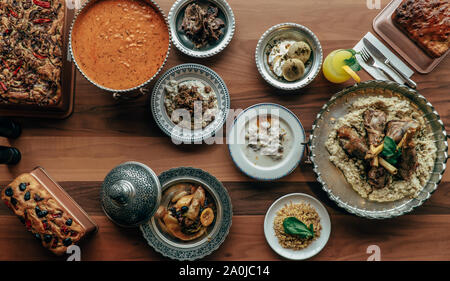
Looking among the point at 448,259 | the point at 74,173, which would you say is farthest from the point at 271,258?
the point at 74,173

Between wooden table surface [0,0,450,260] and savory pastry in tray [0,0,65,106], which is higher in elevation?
savory pastry in tray [0,0,65,106]

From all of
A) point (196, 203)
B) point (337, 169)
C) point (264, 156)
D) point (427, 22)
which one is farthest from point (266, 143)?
point (427, 22)

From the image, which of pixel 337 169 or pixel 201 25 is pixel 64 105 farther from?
pixel 337 169

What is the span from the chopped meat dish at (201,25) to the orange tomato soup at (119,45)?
25cm

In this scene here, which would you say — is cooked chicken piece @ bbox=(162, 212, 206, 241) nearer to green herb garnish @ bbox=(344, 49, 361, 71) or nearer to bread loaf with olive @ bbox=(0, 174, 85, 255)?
bread loaf with olive @ bbox=(0, 174, 85, 255)

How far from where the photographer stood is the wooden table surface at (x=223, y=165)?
2.30 meters

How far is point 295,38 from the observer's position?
2.33 m

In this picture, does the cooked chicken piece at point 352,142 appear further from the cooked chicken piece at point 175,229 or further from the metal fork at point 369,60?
the cooked chicken piece at point 175,229

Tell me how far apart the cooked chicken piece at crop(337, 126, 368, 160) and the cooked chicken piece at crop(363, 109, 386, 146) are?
6 cm

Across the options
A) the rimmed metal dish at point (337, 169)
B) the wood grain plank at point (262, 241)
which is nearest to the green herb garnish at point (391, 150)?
the rimmed metal dish at point (337, 169)

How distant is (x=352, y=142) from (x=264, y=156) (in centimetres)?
56

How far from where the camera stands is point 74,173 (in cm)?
232

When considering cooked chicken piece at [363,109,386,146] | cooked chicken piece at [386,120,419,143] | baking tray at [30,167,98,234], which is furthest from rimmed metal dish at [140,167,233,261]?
cooked chicken piece at [386,120,419,143]

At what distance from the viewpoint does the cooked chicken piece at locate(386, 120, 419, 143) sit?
81.9 inches
